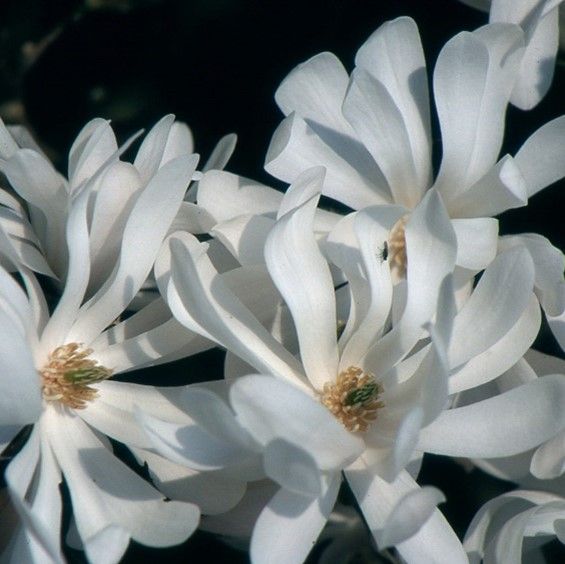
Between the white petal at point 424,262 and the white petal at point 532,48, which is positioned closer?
the white petal at point 424,262

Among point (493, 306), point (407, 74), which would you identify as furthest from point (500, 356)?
point (407, 74)

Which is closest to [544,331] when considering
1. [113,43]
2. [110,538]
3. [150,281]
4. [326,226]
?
[326,226]

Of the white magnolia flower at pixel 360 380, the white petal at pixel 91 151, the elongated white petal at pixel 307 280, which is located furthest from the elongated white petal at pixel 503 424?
the white petal at pixel 91 151

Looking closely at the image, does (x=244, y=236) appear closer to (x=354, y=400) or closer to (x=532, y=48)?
(x=354, y=400)

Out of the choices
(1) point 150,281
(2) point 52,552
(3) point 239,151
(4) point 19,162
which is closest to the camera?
(2) point 52,552

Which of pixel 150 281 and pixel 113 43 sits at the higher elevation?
pixel 113 43

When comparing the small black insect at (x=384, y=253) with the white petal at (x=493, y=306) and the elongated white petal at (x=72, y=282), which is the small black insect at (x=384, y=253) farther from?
the elongated white petal at (x=72, y=282)

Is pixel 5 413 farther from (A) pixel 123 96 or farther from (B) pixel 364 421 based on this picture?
(A) pixel 123 96
